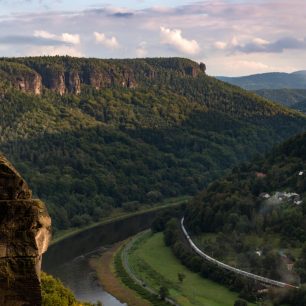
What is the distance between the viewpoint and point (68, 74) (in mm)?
160875

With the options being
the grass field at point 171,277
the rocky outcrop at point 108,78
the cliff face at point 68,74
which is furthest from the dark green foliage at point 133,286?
the rocky outcrop at point 108,78

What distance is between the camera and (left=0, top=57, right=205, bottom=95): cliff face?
486 feet

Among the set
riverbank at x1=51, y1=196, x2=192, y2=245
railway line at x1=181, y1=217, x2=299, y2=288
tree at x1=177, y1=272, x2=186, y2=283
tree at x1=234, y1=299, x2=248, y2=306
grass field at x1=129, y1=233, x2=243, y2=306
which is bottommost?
riverbank at x1=51, y1=196, x2=192, y2=245

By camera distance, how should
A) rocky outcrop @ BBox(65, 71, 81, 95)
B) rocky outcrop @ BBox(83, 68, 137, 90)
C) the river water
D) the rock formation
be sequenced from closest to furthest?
the rock formation → the river water → rocky outcrop @ BBox(65, 71, 81, 95) → rocky outcrop @ BBox(83, 68, 137, 90)

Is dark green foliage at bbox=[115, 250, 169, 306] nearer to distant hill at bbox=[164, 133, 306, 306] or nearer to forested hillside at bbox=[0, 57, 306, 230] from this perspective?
distant hill at bbox=[164, 133, 306, 306]

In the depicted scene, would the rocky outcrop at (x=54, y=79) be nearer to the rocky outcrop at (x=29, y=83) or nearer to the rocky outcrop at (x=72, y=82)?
the rocky outcrop at (x=72, y=82)

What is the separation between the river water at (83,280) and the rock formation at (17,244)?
5067 centimetres

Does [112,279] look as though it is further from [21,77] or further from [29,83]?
[29,83]

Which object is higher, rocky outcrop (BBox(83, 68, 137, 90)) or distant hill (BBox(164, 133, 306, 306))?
rocky outcrop (BBox(83, 68, 137, 90))

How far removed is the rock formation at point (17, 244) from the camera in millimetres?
8766

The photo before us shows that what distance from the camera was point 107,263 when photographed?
241 ft

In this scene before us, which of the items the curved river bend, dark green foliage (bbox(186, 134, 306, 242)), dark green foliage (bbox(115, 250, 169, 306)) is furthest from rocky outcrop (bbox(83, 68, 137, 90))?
dark green foliage (bbox(115, 250, 169, 306))

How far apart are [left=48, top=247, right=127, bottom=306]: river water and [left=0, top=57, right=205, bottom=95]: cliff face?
7942 centimetres

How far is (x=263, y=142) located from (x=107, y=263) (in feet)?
323
